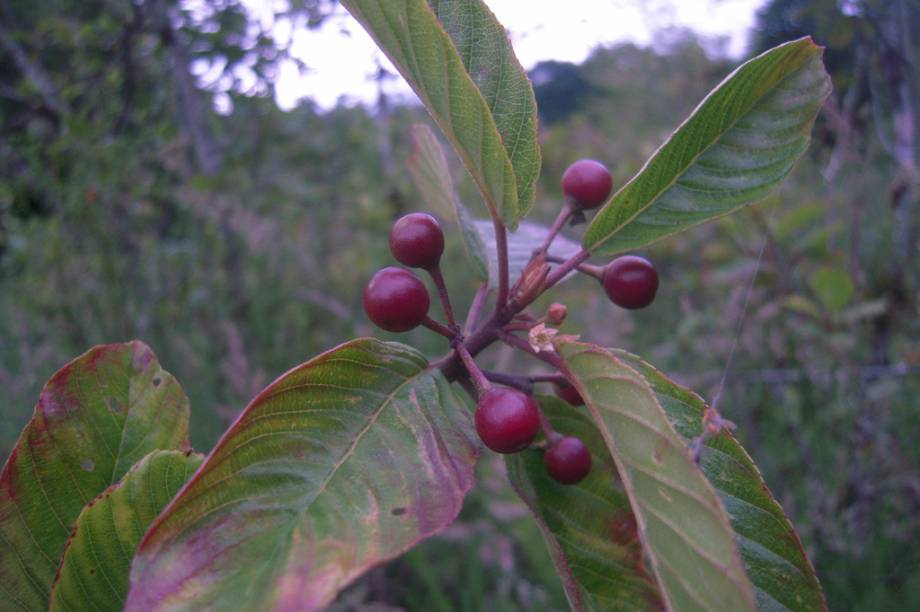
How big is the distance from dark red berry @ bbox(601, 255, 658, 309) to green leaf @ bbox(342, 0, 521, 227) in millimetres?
174

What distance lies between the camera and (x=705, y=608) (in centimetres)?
47

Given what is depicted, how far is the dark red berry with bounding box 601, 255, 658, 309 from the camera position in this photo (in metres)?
0.71

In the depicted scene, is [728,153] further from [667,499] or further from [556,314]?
[667,499]

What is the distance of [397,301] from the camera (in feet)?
2.17

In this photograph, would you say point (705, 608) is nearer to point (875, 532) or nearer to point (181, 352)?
point (875, 532)

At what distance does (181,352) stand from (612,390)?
7.94 ft

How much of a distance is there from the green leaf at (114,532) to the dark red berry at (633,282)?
0.44 m

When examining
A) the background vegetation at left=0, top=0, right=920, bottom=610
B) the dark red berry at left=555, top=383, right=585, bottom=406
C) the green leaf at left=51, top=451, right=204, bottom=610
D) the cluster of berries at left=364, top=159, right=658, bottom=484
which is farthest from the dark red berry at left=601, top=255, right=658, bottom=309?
the background vegetation at left=0, top=0, right=920, bottom=610

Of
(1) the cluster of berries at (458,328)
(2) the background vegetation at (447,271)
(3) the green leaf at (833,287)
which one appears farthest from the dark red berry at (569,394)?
(3) the green leaf at (833,287)

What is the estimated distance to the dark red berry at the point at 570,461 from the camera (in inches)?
26.8

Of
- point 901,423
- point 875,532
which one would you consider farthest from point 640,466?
point 901,423

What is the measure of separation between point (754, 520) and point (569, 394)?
22 centimetres

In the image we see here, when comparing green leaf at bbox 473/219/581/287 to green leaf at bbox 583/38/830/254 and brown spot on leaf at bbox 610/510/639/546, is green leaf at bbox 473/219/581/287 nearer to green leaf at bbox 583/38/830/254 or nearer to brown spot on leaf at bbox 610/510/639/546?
green leaf at bbox 583/38/830/254

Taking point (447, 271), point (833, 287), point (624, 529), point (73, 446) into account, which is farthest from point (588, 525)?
point (447, 271)
